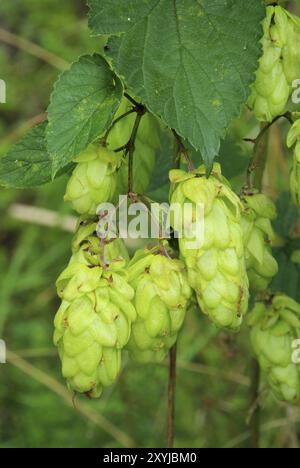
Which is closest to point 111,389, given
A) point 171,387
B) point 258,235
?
point 171,387

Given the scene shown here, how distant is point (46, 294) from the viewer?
2.58 meters

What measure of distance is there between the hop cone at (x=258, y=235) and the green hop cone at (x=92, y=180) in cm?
20

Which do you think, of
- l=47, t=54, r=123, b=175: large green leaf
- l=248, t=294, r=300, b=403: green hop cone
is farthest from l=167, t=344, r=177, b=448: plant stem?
l=47, t=54, r=123, b=175: large green leaf

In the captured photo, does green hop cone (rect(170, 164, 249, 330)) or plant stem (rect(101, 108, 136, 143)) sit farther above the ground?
plant stem (rect(101, 108, 136, 143))

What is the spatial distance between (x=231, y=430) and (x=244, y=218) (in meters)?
1.17

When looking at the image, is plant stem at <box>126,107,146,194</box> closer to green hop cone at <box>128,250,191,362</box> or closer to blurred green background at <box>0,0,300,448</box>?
green hop cone at <box>128,250,191,362</box>

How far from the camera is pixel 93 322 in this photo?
91cm

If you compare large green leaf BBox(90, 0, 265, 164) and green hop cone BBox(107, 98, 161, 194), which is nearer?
large green leaf BBox(90, 0, 265, 164)

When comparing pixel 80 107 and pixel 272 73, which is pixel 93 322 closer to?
pixel 80 107

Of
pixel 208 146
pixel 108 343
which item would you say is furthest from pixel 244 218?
pixel 108 343

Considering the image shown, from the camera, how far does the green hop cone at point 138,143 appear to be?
1063mm

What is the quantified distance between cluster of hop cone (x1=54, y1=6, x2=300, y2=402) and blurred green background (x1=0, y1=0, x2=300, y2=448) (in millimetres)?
548

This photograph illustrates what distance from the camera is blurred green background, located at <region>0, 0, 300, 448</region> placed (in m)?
2.03

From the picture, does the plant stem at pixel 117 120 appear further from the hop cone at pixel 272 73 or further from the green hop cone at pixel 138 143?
the hop cone at pixel 272 73
